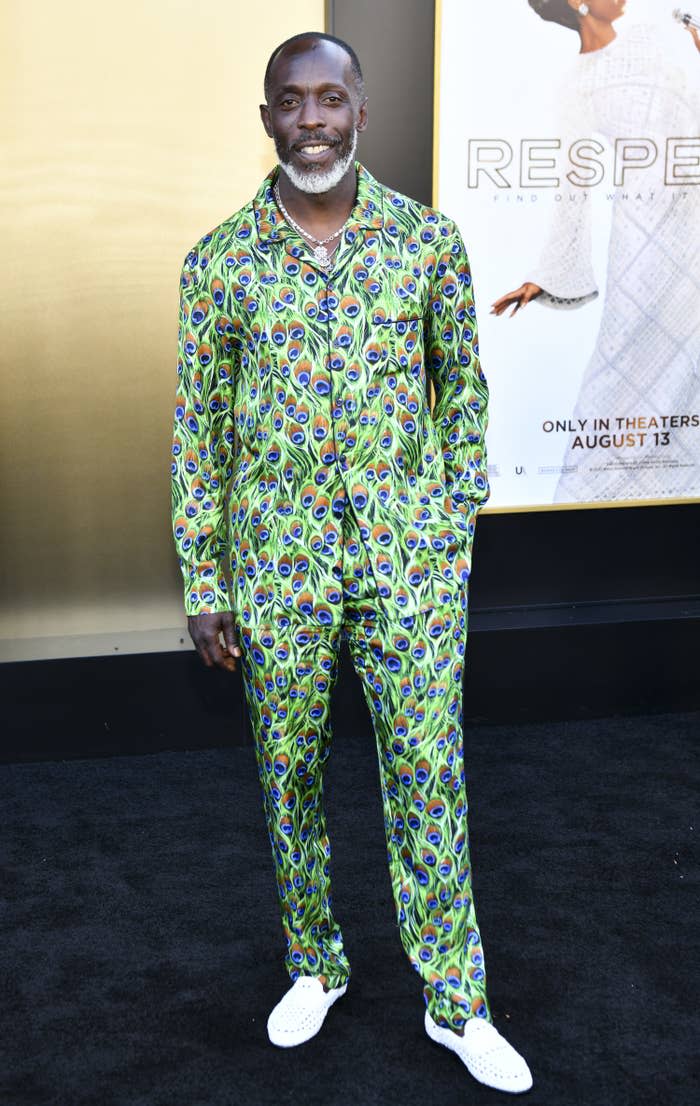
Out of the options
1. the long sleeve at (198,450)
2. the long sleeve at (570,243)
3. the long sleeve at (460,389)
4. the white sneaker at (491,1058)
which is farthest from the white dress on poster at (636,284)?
the white sneaker at (491,1058)

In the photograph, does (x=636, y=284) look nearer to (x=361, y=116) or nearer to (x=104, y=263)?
(x=104, y=263)

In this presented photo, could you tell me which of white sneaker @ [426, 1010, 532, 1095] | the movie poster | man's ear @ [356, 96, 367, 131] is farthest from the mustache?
the movie poster

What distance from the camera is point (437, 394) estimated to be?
8.11 ft

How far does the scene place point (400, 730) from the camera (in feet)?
7.43

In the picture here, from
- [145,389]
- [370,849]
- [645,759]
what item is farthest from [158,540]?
[645,759]

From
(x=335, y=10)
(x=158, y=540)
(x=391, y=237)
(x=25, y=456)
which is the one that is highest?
(x=335, y=10)

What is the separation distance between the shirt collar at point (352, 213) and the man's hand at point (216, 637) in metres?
0.67

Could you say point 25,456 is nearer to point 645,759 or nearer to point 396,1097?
point 645,759

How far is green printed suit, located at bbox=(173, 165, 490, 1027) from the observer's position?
222cm

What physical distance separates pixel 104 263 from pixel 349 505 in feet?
6.83

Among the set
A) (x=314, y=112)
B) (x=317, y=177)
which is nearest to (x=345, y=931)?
(x=317, y=177)

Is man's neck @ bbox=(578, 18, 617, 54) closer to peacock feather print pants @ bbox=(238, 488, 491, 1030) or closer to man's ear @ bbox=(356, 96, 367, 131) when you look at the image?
man's ear @ bbox=(356, 96, 367, 131)

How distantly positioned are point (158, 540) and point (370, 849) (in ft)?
4.47

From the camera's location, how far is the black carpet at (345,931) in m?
2.40
